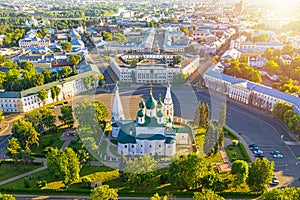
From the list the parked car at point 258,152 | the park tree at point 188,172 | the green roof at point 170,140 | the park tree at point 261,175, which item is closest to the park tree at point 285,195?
the park tree at point 261,175

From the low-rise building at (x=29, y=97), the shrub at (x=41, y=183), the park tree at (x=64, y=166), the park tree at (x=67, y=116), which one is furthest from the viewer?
the low-rise building at (x=29, y=97)

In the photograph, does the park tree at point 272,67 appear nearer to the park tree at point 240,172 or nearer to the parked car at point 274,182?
the parked car at point 274,182

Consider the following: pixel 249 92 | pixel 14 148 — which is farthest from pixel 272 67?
pixel 14 148

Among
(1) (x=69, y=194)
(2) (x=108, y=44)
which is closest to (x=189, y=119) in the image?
(1) (x=69, y=194)

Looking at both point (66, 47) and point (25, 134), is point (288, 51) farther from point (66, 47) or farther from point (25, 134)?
point (25, 134)

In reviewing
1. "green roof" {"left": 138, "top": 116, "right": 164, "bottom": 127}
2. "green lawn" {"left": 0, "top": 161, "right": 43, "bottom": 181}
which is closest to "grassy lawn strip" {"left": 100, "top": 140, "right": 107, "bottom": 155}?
"green roof" {"left": 138, "top": 116, "right": 164, "bottom": 127}

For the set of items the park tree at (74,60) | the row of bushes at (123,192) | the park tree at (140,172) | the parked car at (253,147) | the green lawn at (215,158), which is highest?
the park tree at (74,60)

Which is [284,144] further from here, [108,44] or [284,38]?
[284,38]
